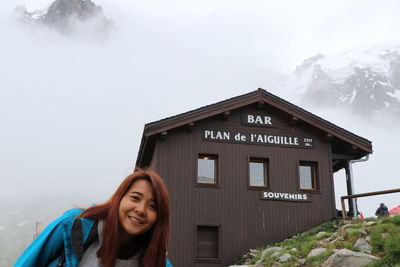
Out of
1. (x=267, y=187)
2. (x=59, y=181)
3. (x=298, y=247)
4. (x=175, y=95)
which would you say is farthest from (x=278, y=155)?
(x=175, y=95)

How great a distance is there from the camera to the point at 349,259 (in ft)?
→ 37.6

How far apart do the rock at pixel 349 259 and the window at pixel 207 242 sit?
22.8ft

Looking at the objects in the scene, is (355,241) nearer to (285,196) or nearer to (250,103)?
(285,196)

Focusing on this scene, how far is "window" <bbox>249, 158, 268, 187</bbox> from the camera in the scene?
1940 cm

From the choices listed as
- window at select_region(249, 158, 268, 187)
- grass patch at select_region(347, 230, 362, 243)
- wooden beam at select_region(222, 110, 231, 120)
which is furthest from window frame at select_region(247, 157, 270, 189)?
grass patch at select_region(347, 230, 362, 243)

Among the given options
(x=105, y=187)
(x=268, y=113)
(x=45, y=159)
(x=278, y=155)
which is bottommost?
(x=278, y=155)

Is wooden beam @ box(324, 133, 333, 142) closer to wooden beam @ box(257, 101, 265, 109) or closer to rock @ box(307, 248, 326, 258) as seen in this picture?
wooden beam @ box(257, 101, 265, 109)

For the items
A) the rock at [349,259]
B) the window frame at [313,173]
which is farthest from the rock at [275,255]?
the window frame at [313,173]

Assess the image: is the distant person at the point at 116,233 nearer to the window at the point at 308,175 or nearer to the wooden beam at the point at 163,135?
the wooden beam at the point at 163,135

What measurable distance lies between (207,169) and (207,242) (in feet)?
9.26

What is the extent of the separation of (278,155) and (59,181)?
13844 centimetres

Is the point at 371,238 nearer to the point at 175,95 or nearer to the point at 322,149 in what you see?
the point at 322,149

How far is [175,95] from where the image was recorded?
650 feet

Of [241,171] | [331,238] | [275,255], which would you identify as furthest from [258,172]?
[331,238]
